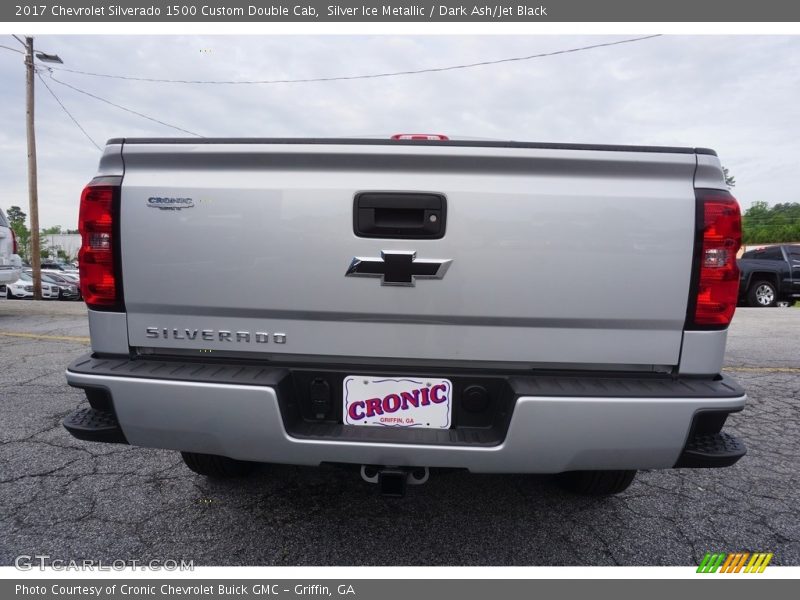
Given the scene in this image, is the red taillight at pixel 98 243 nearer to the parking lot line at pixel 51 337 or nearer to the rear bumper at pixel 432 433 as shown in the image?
the rear bumper at pixel 432 433

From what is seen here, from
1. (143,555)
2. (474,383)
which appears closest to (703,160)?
(474,383)

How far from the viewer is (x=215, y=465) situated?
88.3 inches

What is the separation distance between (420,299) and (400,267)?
126mm

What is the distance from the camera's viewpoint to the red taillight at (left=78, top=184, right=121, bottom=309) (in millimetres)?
1633

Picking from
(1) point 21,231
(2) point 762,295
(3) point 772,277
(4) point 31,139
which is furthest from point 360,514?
(1) point 21,231

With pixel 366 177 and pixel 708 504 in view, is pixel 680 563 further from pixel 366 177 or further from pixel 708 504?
pixel 366 177

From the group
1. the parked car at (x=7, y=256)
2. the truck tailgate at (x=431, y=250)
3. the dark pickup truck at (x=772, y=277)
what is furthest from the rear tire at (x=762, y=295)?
the parked car at (x=7, y=256)

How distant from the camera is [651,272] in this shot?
1.53 meters

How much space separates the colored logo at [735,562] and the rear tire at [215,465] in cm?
200

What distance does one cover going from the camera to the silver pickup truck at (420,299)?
5.01 feet

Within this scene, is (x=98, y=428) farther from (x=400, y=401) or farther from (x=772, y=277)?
(x=772, y=277)

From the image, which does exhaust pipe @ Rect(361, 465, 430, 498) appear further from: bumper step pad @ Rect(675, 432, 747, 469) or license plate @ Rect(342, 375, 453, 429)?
bumper step pad @ Rect(675, 432, 747, 469)

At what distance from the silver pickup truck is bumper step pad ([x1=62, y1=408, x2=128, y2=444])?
0.02m

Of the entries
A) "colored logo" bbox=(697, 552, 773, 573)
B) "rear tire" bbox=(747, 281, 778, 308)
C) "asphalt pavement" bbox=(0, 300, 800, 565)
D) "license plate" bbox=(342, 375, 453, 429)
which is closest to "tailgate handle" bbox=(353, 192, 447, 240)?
"license plate" bbox=(342, 375, 453, 429)
